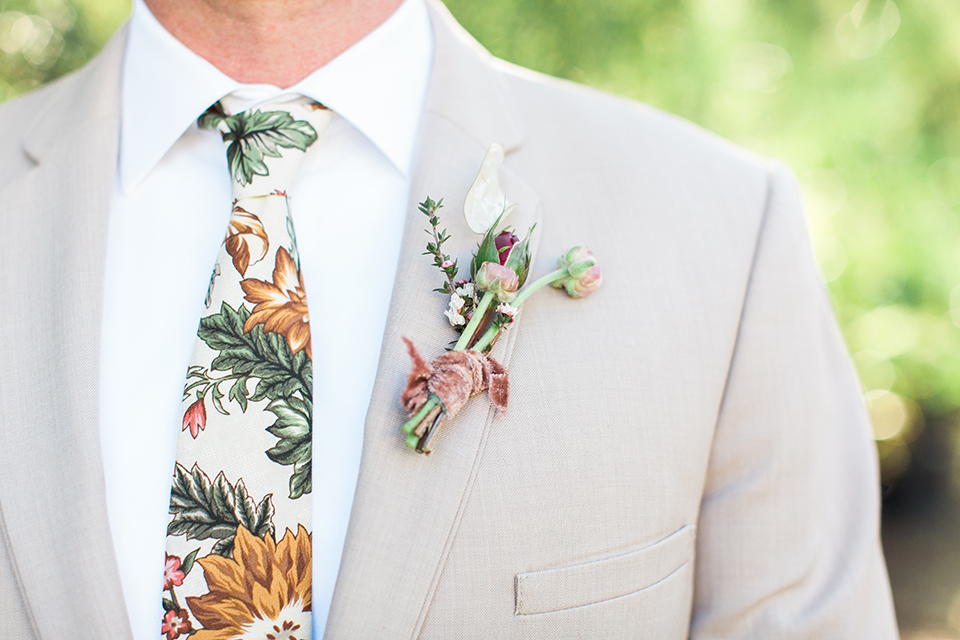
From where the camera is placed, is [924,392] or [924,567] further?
[924,567]

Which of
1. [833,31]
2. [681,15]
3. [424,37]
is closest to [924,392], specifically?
[833,31]

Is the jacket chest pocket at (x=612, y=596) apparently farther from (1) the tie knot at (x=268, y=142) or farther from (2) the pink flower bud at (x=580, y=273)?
(1) the tie knot at (x=268, y=142)

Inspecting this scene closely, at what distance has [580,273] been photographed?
105cm

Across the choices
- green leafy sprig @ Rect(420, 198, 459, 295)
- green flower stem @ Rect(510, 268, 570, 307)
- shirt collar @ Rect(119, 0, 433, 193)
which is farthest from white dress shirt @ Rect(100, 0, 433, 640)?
green flower stem @ Rect(510, 268, 570, 307)

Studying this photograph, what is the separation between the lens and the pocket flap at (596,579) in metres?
1.01

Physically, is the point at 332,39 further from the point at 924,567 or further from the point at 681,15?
the point at 924,567

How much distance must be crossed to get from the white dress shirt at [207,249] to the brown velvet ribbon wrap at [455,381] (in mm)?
159

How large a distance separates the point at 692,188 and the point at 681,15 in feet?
6.35

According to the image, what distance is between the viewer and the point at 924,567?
3.98 metres

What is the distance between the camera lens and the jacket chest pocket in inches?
40.0

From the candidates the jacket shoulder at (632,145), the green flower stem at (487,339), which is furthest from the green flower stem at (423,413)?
the jacket shoulder at (632,145)

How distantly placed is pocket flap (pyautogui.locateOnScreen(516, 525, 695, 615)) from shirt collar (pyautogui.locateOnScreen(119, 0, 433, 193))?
710mm

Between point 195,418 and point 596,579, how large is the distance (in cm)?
64

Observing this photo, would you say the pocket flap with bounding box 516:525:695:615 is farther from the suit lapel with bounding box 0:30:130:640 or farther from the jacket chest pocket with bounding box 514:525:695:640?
the suit lapel with bounding box 0:30:130:640
